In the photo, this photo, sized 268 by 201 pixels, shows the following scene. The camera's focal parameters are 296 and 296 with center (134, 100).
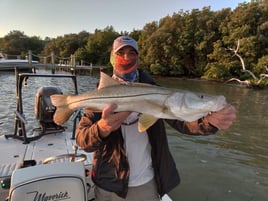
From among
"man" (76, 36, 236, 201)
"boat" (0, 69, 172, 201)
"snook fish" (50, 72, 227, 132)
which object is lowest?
"boat" (0, 69, 172, 201)

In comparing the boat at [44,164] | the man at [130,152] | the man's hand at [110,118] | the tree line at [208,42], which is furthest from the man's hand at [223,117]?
the tree line at [208,42]

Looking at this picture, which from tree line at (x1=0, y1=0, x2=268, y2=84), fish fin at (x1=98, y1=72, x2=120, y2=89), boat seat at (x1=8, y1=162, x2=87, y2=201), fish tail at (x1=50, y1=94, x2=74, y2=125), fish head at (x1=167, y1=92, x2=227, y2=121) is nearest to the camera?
fish head at (x1=167, y1=92, x2=227, y2=121)

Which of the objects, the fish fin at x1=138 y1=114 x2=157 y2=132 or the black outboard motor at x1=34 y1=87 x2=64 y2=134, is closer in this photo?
the fish fin at x1=138 y1=114 x2=157 y2=132

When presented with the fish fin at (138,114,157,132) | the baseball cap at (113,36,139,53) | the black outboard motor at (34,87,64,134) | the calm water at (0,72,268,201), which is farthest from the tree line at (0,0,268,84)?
the fish fin at (138,114,157,132)

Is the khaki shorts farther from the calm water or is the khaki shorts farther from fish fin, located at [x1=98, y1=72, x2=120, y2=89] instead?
the calm water

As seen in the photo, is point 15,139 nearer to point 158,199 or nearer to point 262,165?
point 158,199

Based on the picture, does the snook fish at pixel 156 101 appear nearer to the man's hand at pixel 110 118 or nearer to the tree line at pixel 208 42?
the man's hand at pixel 110 118

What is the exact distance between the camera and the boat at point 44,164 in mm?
2154

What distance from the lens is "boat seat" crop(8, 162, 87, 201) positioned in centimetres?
210

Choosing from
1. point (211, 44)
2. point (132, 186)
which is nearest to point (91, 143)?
point (132, 186)

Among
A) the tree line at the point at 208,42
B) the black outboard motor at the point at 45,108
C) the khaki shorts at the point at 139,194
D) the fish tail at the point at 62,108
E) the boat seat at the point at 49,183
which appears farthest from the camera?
the tree line at the point at 208,42

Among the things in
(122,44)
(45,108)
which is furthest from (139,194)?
(45,108)

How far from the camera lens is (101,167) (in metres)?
2.02

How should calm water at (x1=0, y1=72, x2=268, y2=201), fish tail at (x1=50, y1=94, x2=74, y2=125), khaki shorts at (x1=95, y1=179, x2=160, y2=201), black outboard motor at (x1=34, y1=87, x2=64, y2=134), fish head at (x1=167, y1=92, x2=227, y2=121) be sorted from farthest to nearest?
calm water at (x1=0, y1=72, x2=268, y2=201) < black outboard motor at (x1=34, y1=87, x2=64, y2=134) < khaki shorts at (x1=95, y1=179, x2=160, y2=201) < fish tail at (x1=50, y1=94, x2=74, y2=125) < fish head at (x1=167, y1=92, x2=227, y2=121)
